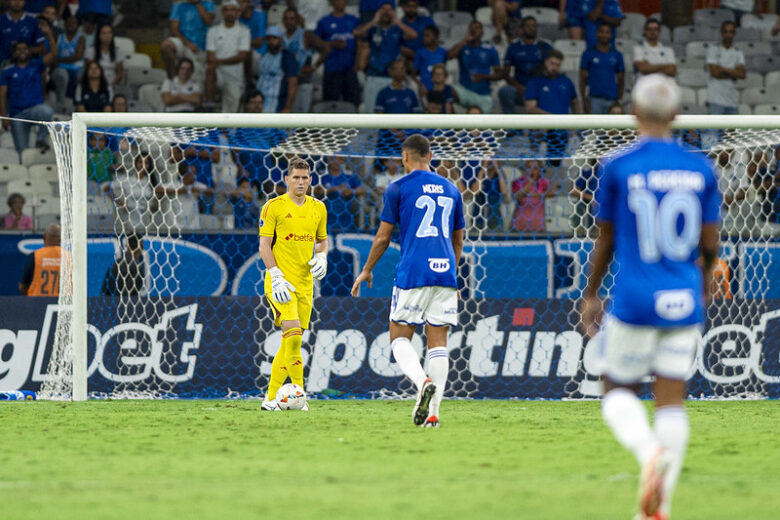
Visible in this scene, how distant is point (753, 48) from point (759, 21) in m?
0.68

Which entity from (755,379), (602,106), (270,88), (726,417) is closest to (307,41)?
(270,88)

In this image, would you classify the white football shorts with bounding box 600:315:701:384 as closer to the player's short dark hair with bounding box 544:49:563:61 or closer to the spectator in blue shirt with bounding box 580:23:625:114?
the spectator in blue shirt with bounding box 580:23:625:114

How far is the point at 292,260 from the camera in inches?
380

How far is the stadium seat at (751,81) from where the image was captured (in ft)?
59.4

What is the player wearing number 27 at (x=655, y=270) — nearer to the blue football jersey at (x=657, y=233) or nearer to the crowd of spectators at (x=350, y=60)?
the blue football jersey at (x=657, y=233)

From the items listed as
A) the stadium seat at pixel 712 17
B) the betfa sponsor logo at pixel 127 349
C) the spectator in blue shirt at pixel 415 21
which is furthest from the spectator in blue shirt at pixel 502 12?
the betfa sponsor logo at pixel 127 349

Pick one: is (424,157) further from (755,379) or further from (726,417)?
(755,379)

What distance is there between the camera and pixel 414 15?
17609mm

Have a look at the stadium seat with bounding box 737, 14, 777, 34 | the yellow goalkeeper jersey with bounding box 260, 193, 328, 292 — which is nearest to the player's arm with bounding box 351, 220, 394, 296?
the yellow goalkeeper jersey with bounding box 260, 193, 328, 292

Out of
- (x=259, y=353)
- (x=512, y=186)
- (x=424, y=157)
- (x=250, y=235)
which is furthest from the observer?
(x=512, y=186)

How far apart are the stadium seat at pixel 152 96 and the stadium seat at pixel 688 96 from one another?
7939 mm

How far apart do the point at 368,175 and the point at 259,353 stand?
2910 mm

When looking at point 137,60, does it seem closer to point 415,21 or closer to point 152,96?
point 152,96

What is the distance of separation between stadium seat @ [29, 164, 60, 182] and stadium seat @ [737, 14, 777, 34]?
11.1m
